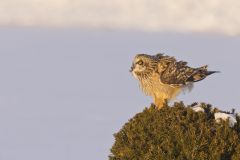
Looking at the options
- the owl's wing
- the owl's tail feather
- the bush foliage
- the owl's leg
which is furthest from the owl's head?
the bush foliage

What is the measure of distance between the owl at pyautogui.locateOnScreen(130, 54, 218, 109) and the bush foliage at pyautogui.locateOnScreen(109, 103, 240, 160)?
271 centimetres

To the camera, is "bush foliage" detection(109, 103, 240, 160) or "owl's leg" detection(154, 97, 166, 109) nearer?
"bush foliage" detection(109, 103, 240, 160)

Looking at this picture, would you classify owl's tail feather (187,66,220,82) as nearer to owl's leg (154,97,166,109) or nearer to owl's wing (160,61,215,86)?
owl's wing (160,61,215,86)

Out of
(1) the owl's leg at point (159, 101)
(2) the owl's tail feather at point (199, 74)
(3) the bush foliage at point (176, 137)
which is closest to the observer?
(3) the bush foliage at point (176, 137)

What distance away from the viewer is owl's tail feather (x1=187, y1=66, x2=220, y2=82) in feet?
98.8

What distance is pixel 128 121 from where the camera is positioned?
2684 cm

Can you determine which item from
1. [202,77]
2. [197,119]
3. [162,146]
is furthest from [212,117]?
[202,77]

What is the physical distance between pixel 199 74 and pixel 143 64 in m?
2.29

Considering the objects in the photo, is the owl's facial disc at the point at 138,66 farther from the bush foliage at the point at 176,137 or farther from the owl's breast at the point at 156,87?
the bush foliage at the point at 176,137

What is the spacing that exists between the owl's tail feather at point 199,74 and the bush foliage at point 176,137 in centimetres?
341

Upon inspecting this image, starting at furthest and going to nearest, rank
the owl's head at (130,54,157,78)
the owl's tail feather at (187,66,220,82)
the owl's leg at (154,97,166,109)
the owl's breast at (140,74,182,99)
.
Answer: the owl's tail feather at (187,66,220,82) < the owl's breast at (140,74,182,99) < the owl's head at (130,54,157,78) < the owl's leg at (154,97,166,109)

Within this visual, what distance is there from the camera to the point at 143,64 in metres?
29.4

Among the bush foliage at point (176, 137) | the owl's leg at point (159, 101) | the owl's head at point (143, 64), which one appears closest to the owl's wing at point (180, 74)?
the owl's head at point (143, 64)

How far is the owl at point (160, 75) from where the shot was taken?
29.4m
